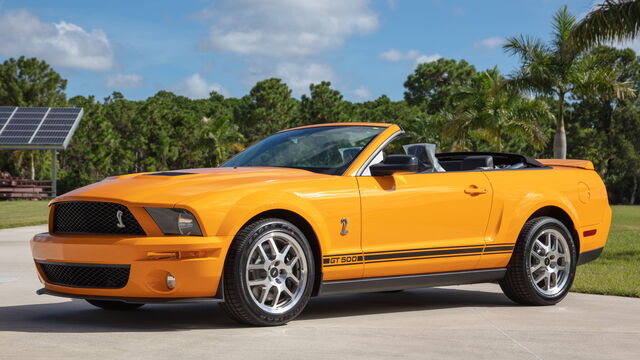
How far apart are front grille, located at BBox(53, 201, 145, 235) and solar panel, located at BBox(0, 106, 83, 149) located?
3895 cm

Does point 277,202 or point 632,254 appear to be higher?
point 277,202

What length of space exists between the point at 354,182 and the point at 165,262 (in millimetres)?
1616

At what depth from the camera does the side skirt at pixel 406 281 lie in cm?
666

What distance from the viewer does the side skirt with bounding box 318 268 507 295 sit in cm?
666

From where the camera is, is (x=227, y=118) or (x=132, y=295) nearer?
(x=132, y=295)

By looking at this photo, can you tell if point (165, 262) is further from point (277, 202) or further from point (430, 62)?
point (430, 62)

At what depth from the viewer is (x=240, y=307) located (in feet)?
20.1

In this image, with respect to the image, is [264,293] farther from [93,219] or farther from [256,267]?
[93,219]

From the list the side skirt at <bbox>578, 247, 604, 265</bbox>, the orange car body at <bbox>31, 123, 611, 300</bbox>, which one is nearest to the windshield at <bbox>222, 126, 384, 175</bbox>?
the orange car body at <bbox>31, 123, 611, 300</bbox>

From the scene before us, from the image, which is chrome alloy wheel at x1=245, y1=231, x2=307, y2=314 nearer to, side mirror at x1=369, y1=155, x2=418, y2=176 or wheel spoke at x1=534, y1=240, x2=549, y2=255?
side mirror at x1=369, y1=155, x2=418, y2=176

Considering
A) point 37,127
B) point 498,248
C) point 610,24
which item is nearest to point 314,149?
point 498,248

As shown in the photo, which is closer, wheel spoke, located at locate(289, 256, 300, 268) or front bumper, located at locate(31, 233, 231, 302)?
front bumper, located at locate(31, 233, 231, 302)

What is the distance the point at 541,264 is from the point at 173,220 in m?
3.64

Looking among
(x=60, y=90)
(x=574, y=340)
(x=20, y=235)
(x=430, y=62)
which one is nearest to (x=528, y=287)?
(x=574, y=340)
